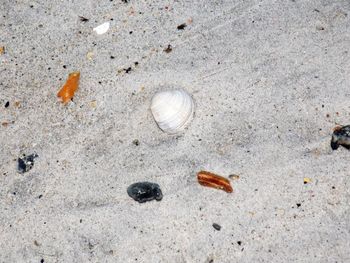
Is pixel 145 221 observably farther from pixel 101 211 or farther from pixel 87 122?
pixel 87 122

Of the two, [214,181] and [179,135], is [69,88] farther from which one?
[214,181]

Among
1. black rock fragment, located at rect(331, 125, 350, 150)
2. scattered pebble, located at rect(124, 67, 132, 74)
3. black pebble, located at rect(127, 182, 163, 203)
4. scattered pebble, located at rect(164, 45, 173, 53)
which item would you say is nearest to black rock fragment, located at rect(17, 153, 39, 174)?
black pebble, located at rect(127, 182, 163, 203)

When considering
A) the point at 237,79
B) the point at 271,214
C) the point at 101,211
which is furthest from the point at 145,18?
the point at 271,214

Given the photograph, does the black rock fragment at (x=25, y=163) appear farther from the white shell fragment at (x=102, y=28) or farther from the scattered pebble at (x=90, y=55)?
the white shell fragment at (x=102, y=28)

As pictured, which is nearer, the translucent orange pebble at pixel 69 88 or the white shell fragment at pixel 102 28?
the translucent orange pebble at pixel 69 88

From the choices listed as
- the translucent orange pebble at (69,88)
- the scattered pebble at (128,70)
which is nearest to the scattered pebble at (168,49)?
the scattered pebble at (128,70)

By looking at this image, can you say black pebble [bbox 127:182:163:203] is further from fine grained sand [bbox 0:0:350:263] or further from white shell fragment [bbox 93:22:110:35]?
white shell fragment [bbox 93:22:110:35]
